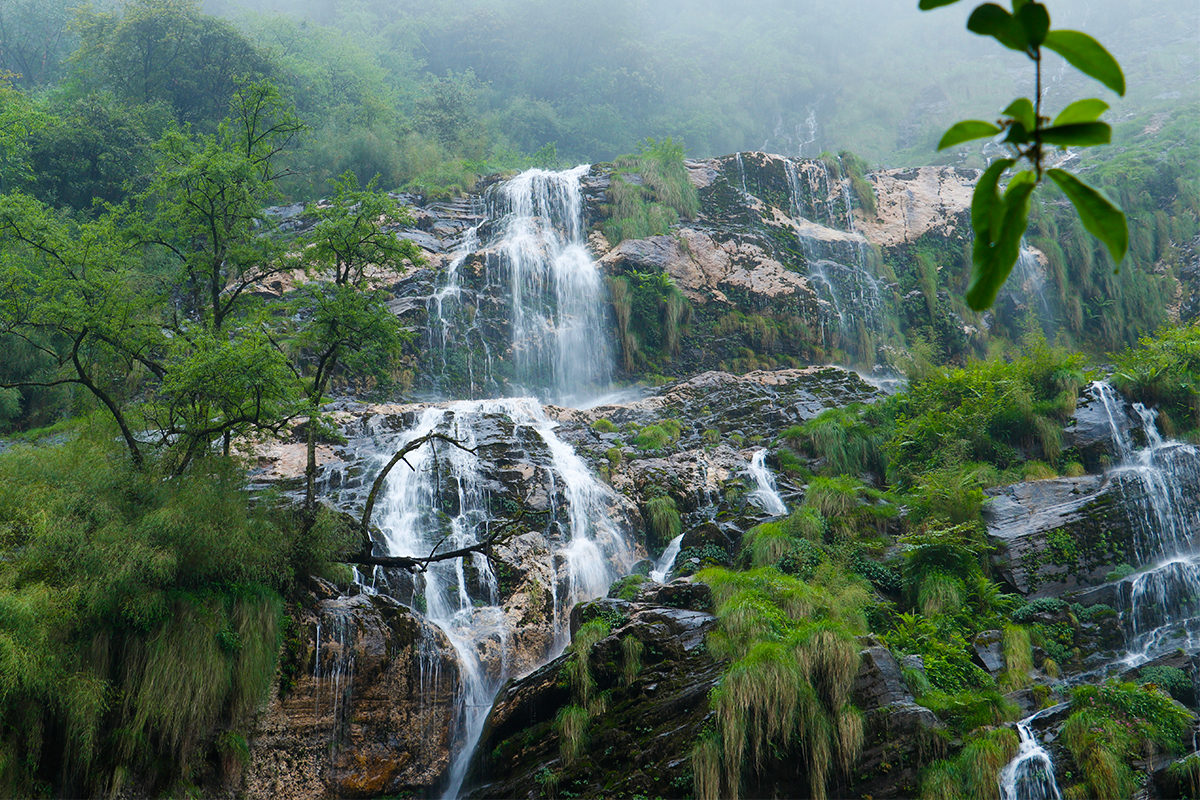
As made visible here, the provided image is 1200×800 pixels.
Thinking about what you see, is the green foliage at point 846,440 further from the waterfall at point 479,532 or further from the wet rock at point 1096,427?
the waterfall at point 479,532

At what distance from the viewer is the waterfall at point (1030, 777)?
731cm

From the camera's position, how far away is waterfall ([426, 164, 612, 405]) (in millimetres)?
20031

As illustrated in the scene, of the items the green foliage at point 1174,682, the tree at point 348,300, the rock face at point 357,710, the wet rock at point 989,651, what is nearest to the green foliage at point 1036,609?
the wet rock at point 989,651

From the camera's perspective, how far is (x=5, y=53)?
29.7 metres

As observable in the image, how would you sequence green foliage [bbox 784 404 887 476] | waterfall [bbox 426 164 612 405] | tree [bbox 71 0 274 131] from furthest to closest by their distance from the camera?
tree [bbox 71 0 274 131] < waterfall [bbox 426 164 612 405] < green foliage [bbox 784 404 887 476]

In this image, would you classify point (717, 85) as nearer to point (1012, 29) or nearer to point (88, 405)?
point (88, 405)

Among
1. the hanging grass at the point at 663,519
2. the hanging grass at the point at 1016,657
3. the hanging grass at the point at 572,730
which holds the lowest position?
the hanging grass at the point at 572,730

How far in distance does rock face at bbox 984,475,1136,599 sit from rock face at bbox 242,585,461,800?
8804 mm

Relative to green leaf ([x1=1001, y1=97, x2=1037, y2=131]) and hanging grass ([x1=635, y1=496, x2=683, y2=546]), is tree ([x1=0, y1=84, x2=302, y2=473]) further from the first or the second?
green leaf ([x1=1001, y1=97, x2=1037, y2=131])

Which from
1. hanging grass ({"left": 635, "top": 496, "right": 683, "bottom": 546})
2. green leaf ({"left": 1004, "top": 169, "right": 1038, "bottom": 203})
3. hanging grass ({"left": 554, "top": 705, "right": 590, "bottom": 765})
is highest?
green leaf ({"left": 1004, "top": 169, "right": 1038, "bottom": 203})

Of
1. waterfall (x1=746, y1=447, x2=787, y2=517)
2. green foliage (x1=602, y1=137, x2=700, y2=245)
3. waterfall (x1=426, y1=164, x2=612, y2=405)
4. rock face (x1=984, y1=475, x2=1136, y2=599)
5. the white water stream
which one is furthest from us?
green foliage (x1=602, y1=137, x2=700, y2=245)

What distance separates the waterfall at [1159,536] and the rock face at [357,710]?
30.9ft

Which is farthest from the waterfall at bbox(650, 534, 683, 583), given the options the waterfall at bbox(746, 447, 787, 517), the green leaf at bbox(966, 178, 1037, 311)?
the green leaf at bbox(966, 178, 1037, 311)

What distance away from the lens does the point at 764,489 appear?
15.1 metres
